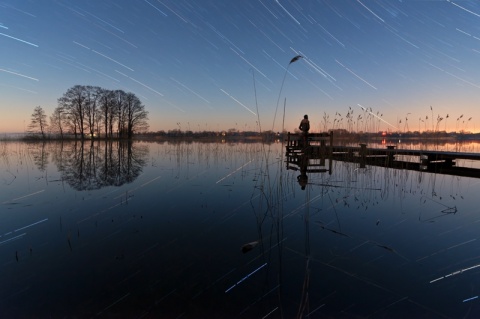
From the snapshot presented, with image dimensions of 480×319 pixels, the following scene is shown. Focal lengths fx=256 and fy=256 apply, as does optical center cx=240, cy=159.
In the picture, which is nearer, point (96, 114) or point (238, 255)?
point (238, 255)

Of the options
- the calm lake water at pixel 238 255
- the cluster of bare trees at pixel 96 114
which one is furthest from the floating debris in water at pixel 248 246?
the cluster of bare trees at pixel 96 114

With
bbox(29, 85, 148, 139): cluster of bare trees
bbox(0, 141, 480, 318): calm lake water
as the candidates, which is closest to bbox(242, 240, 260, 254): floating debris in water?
bbox(0, 141, 480, 318): calm lake water

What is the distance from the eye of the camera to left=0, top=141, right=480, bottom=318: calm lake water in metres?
2.73

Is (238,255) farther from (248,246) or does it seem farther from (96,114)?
(96,114)

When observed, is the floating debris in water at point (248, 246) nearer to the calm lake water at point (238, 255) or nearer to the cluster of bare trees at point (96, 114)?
the calm lake water at point (238, 255)

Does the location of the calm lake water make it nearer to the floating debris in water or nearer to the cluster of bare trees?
the floating debris in water

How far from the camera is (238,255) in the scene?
3867mm

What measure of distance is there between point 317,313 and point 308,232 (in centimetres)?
224

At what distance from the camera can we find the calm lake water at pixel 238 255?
273cm

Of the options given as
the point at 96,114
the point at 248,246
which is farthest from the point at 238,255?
the point at 96,114

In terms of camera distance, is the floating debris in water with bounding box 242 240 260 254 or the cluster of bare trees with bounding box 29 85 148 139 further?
the cluster of bare trees with bounding box 29 85 148 139

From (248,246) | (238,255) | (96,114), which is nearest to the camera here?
(238,255)

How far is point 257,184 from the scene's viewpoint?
9164 mm

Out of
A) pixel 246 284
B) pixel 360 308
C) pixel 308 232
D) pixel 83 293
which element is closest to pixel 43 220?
pixel 83 293
